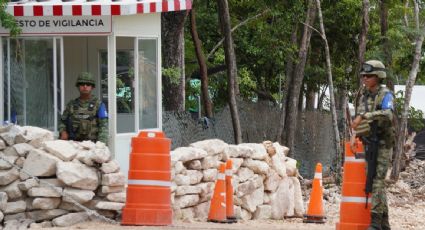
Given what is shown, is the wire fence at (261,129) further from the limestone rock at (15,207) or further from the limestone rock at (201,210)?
the limestone rock at (15,207)

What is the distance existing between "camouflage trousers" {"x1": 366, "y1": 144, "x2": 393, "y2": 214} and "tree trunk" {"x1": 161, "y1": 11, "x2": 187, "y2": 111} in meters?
14.5

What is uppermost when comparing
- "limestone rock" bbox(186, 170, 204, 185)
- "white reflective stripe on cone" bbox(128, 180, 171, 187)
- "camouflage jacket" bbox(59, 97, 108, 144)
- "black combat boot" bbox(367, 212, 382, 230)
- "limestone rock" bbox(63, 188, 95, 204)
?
"camouflage jacket" bbox(59, 97, 108, 144)

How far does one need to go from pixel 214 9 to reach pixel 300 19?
4498 millimetres

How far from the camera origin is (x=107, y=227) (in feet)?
45.7

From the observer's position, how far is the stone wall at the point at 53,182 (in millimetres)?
14398

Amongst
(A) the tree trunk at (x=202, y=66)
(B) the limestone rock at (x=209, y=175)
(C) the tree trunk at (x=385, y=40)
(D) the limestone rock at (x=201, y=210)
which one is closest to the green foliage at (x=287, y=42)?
(C) the tree trunk at (x=385, y=40)

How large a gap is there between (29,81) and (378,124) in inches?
294

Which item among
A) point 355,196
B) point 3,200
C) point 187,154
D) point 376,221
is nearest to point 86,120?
point 187,154

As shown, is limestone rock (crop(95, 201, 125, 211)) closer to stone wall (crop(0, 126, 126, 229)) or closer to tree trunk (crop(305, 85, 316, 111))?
stone wall (crop(0, 126, 126, 229))

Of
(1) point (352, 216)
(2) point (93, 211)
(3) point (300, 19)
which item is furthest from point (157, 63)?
(3) point (300, 19)

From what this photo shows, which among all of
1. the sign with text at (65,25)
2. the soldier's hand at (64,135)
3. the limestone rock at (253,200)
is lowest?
the limestone rock at (253,200)

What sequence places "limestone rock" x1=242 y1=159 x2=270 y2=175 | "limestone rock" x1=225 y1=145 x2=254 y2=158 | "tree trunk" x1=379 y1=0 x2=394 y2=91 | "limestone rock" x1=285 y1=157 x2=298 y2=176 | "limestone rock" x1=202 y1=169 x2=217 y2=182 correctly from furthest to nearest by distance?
"tree trunk" x1=379 y1=0 x2=394 y2=91 → "limestone rock" x1=285 y1=157 x2=298 y2=176 → "limestone rock" x1=242 y1=159 x2=270 y2=175 → "limestone rock" x1=225 y1=145 x2=254 y2=158 → "limestone rock" x1=202 y1=169 x2=217 y2=182

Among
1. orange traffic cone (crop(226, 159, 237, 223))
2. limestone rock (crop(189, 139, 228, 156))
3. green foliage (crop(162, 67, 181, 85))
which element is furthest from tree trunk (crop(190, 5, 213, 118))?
orange traffic cone (crop(226, 159, 237, 223))

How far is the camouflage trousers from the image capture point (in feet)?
41.5
